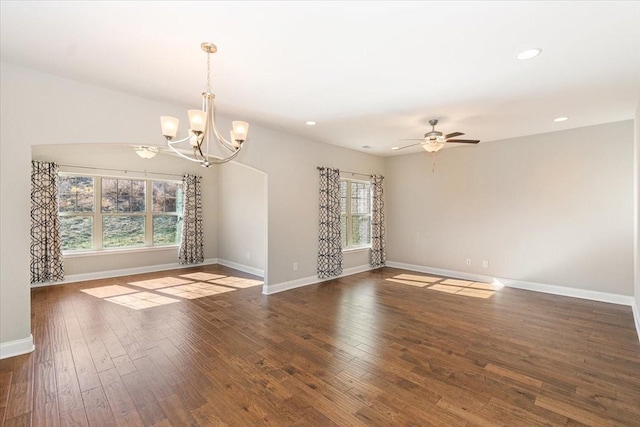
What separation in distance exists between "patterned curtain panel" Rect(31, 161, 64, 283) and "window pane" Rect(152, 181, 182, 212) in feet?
6.04

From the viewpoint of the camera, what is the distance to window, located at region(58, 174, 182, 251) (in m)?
5.86

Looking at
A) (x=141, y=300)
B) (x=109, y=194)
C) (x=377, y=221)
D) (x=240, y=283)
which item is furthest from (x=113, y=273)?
(x=377, y=221)

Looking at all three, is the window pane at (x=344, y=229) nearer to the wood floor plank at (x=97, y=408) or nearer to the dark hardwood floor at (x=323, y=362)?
the dark hardwood floor at (x=323, y=362)

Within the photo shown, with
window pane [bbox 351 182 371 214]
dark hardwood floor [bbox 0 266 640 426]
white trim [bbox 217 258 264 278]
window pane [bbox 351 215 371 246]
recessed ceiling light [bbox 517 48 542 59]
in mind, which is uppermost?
recessed ceiling light [bbox 517 48 542 59]

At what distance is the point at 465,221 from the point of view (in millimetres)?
6113

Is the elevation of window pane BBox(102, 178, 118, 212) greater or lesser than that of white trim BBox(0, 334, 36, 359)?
greater

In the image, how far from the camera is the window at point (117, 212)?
5859mm

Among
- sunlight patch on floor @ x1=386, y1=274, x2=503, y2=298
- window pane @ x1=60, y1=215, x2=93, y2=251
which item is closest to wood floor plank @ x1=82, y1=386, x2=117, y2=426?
window pane @ x1=60, y1=215, x2=93, y2=251

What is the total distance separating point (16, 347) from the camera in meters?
2.88

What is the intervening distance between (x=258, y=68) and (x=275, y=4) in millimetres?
954

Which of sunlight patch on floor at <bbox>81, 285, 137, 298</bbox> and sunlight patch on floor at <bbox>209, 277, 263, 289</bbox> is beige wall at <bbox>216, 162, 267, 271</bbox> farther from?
sunlight patch on floor at <bbox>81, 285, 137, 298</bbox>

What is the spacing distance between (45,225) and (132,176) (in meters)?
1.77

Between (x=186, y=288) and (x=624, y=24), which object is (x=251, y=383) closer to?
(x=186, y=288)

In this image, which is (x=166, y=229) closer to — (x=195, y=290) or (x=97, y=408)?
(x=195, y=290)
